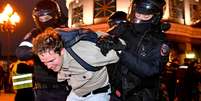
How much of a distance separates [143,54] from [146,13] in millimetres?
377

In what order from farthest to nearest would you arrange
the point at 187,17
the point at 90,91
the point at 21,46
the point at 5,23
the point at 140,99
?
the point at 187,17, the point at 5,23, the point at 21,46, the point at 140,99, the point at 90,91

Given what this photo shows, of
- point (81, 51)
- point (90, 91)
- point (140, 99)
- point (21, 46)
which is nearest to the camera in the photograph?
point (81, 51)

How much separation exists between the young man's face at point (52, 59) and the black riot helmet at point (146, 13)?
0.83 m

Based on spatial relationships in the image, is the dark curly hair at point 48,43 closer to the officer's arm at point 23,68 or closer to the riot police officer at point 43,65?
the riot police officer at point 43,65

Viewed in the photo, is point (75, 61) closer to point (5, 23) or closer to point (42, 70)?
point (42, 70)

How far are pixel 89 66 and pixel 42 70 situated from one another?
111 cm

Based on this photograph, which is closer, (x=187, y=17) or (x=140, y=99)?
(x=140, y=99)

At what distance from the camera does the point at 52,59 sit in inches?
105

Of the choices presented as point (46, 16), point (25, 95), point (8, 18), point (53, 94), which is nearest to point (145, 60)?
point (53, 94)

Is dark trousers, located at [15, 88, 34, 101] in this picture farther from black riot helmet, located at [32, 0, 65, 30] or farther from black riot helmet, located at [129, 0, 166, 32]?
black riot helmet, located at [129, 0, 166, 32]

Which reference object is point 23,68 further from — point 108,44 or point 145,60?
point 108,44

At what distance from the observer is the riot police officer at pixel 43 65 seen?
3787 millimetres

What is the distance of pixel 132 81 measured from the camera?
321 centimetres

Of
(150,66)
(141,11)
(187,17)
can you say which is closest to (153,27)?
(141,11)
